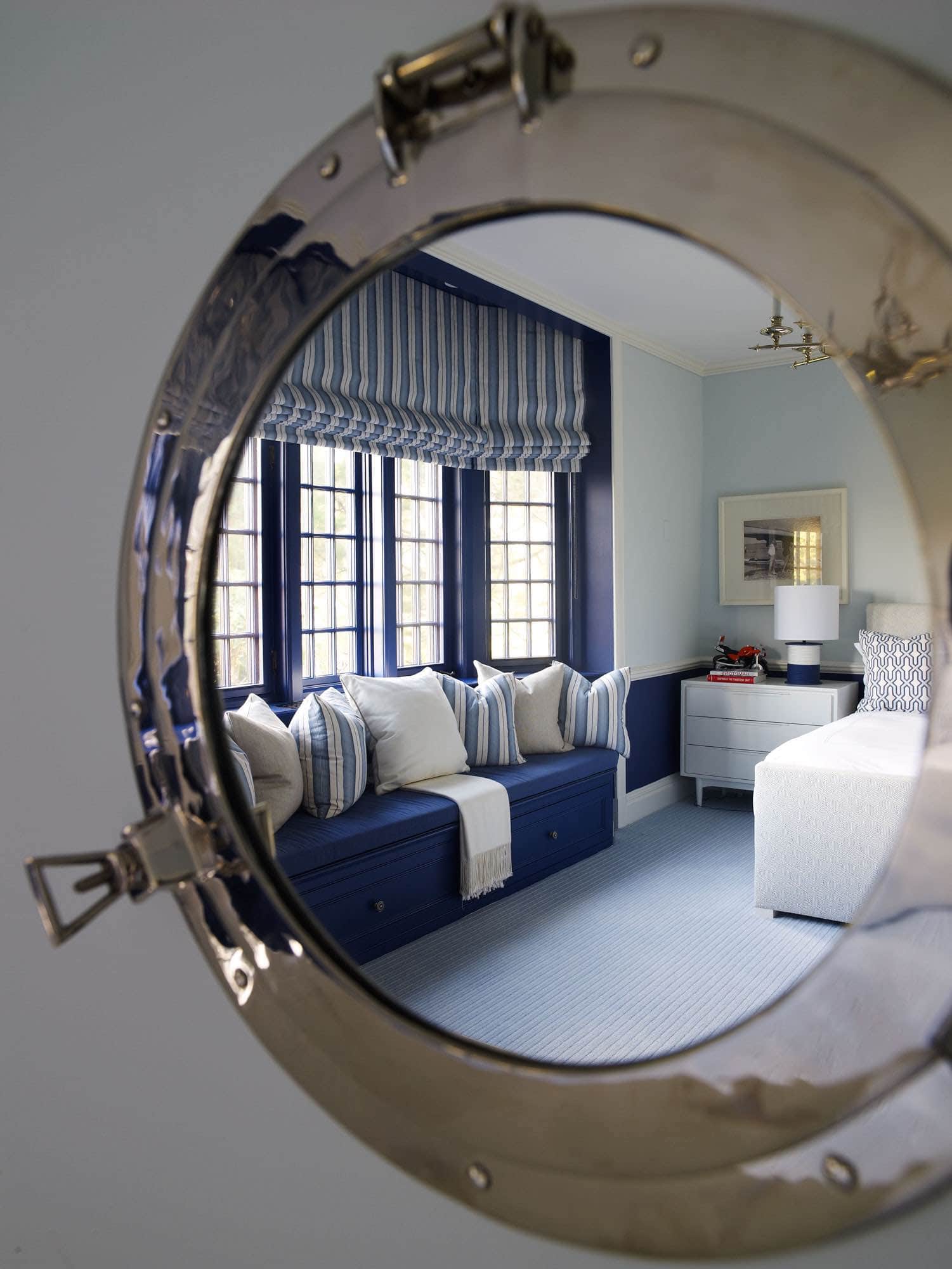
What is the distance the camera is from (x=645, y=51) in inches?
13.8

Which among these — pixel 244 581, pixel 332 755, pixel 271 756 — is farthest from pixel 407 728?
pixel 244 581

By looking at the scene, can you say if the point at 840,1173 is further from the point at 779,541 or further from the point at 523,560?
the point at 523,560

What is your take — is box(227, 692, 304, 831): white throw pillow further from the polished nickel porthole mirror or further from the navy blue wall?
the navy blue wall

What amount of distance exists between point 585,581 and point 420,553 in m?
0.22

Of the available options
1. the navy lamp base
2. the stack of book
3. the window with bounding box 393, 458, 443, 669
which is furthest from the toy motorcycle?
the window with bounding box 393, 458, 443, 669

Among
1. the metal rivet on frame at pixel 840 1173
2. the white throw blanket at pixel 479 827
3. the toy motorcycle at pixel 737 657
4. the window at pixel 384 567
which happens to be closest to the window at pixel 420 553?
the window at pixel 384 567

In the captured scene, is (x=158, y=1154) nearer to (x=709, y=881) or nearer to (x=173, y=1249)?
(x=173, y=1249)

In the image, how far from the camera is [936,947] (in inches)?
11.9

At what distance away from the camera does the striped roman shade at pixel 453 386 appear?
2.13ft

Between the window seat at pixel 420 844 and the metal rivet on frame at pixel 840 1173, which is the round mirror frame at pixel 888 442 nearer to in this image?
the metal rivet on frame at pixel 840 1173

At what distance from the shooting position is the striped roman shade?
2.13 ft

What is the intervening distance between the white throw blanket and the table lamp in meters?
0.28

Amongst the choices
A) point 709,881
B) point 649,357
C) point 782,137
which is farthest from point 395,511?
point 782,137

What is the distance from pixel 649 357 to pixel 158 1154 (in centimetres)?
64
